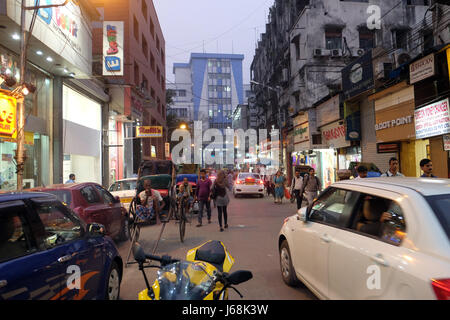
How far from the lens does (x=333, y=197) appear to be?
4254 mm

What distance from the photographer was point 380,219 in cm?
314

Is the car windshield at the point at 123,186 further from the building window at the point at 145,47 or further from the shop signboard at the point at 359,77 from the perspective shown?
the building window at the point at 145,47

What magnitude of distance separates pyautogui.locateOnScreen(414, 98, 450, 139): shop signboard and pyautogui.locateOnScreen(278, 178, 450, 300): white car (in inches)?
346

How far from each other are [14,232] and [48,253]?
13.3 inches

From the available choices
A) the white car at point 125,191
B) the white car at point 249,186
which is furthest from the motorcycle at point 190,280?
the white car at point 249,186

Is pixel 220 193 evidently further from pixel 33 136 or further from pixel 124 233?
pixel 33 136

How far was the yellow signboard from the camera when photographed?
8867 mm

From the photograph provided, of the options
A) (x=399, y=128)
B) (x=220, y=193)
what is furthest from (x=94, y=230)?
(x=399, y=128)

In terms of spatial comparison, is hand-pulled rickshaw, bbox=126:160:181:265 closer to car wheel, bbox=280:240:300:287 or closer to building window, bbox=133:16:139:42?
car wheel, bbox=280:240:300:287

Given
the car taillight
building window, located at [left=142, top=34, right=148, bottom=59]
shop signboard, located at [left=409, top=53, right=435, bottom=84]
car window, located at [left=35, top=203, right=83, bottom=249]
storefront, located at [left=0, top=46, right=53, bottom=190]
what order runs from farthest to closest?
building window, located at [left=142, top=34, right=148, bottom=59], shop signboard, located at [left=409, top=53, right=435, bottom=84], storefront, located at [left=0, top=46, right=53, bottom=190], car window, located at [left=35, top=203, right=83, bottom=249], the car taillight

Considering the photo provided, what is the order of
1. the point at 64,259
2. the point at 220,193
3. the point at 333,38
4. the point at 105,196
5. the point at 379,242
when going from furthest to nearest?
the point at 333,38 → the point at 220,193 → the point at 105,196 → the point at 64,259 → the point at 379,242

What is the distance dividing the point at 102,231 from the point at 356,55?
87.4ft

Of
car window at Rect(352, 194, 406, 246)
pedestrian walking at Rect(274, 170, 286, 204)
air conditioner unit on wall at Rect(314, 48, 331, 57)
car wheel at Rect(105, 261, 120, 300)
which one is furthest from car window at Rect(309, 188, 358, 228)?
air conditioner unit on wall at Rect(314, 48, 331, 57)
